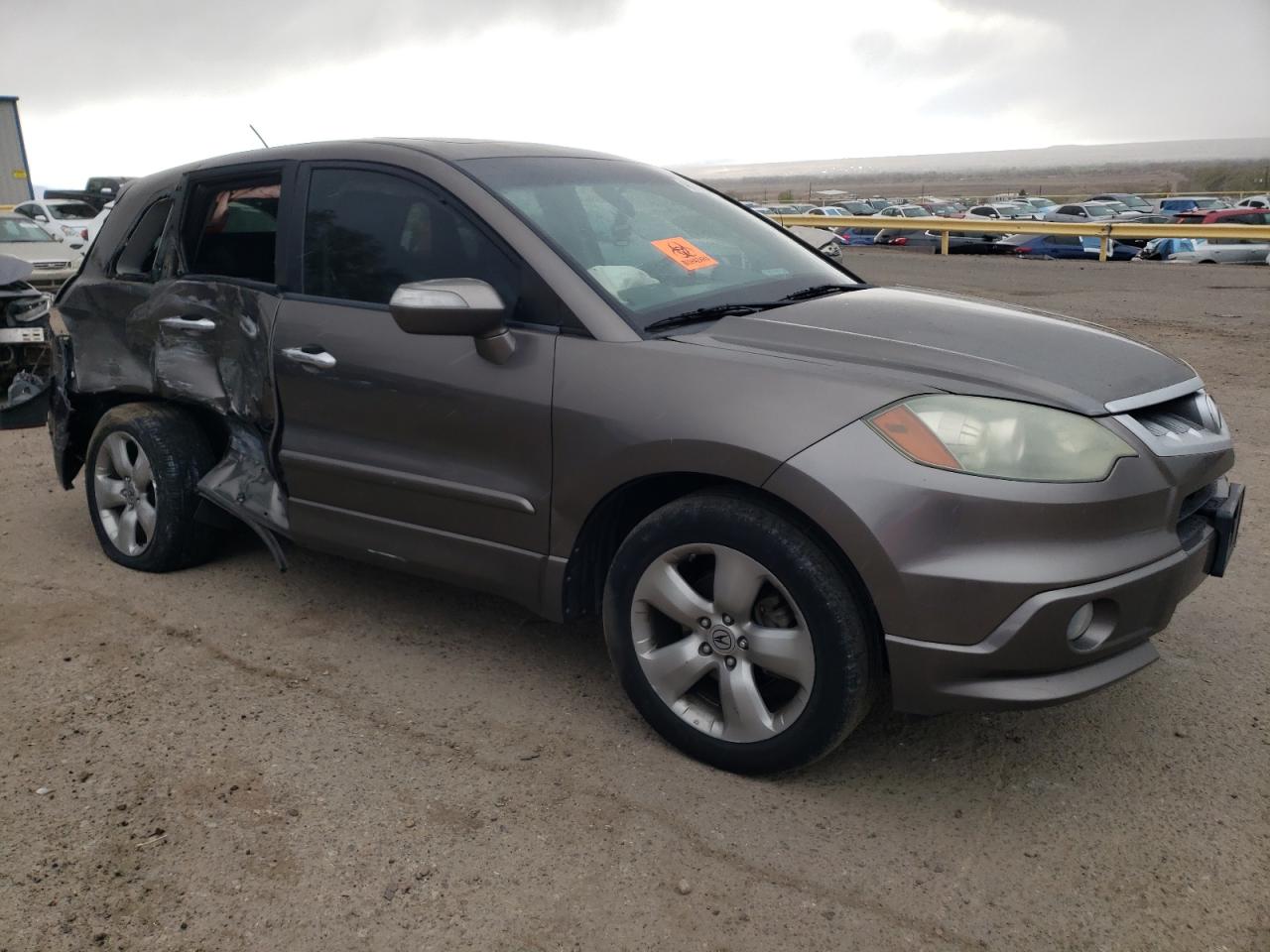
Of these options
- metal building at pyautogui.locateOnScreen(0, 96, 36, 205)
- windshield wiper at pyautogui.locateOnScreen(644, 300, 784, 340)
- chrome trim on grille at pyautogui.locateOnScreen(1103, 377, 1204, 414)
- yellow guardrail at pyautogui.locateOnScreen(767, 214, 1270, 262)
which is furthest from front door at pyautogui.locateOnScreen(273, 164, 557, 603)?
metal building at pyautogui.locateOnScreen(0, 96, 36, 205)

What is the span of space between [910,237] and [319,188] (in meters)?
26.5

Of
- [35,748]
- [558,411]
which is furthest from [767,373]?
[35,748]

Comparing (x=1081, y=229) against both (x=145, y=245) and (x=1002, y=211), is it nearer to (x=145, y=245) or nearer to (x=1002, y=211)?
(x=1002, y=211)

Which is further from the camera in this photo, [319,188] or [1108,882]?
[319,188]

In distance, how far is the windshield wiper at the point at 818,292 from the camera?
12.2 ft

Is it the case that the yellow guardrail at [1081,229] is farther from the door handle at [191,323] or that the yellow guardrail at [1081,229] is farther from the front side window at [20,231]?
the door handle at [191,323]

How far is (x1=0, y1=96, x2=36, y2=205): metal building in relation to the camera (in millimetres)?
33406

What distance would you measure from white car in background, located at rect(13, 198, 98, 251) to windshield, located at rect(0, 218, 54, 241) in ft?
1.39

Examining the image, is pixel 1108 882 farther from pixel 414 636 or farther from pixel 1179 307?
pixel 1179 307

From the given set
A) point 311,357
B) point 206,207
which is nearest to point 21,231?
point 206,207

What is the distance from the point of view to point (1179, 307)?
13312mm

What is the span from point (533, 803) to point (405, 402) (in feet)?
4.35

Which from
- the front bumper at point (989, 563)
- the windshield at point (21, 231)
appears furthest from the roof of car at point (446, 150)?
the windshield at point (21, 231)

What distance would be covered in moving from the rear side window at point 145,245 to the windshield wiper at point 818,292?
103 inches
